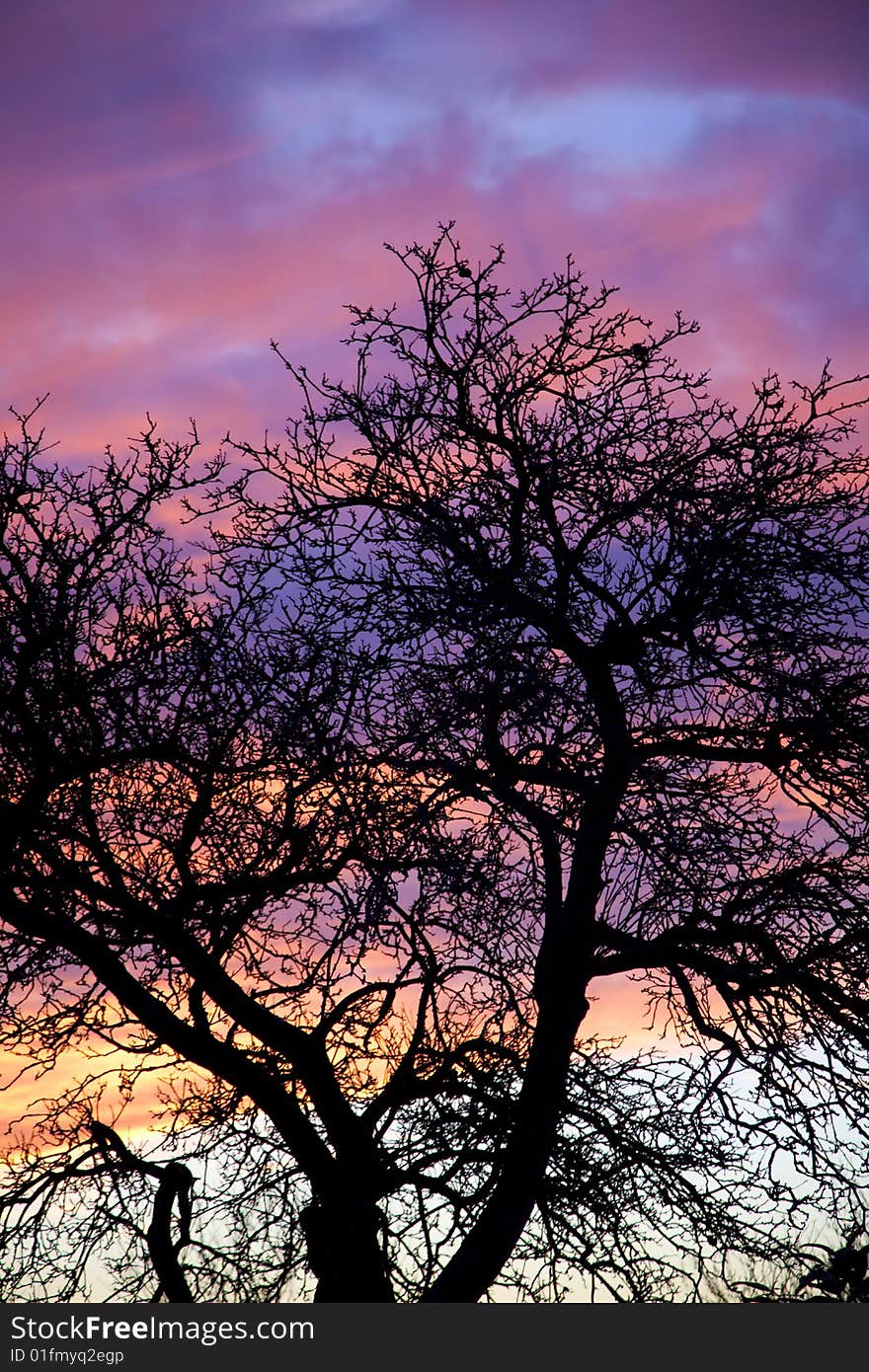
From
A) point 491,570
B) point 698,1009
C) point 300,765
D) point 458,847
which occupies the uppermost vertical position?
point 491,570

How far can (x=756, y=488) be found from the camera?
780 cm

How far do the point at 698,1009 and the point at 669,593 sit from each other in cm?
272

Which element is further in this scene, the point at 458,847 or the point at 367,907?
the point at 458,847

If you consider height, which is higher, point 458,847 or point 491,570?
point 491,570

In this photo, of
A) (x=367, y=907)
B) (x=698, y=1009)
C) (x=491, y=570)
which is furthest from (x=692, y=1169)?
(x=491, y=570)

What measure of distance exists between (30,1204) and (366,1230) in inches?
115

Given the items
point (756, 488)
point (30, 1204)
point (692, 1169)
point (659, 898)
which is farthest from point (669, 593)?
point (30, 1204)

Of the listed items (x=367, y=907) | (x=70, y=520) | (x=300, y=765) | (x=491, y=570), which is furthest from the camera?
(x=70, y=520)
